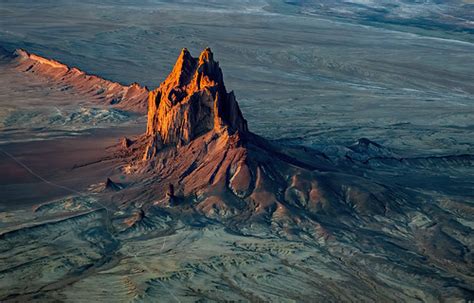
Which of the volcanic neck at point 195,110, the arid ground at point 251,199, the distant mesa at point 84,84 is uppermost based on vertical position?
the volcanic neck at point 195,110

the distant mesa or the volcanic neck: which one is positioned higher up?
the volcanic neck

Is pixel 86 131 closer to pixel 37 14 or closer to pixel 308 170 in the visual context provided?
pixel 308 170

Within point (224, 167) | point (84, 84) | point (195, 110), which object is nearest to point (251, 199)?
point (224, 167)

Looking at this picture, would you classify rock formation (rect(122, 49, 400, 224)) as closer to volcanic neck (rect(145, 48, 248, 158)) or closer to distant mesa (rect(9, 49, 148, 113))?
volcanic neck (rect(145, 48, 248, 158))

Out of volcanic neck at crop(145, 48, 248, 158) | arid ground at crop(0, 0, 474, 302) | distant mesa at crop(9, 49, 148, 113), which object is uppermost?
volcanic neck at crop(145, 48, 248, 158)

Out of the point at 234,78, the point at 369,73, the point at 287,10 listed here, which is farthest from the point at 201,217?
the point at 287,10

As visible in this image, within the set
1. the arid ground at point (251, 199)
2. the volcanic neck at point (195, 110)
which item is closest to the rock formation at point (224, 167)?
the volcanic neck at point (195, 110)

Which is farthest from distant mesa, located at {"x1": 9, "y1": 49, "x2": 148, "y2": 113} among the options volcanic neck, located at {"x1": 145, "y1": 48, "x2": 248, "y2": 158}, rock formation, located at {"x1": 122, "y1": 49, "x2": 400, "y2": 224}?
rock formation, located at {"x1": 122, "y1": 49, "x2": 400, "y2": 224}

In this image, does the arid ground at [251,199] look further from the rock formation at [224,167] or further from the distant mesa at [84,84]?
the distant mesa at [84,84]

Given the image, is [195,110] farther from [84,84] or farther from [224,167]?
[84,84]
